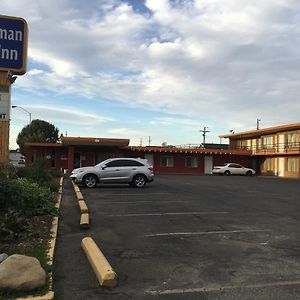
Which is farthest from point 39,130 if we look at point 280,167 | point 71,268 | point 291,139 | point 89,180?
point 71,268

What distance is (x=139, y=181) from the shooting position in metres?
25.3

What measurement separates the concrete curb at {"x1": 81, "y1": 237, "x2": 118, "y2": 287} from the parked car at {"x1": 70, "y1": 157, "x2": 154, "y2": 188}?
16.4 metres

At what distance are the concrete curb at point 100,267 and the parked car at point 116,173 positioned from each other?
54.0ft

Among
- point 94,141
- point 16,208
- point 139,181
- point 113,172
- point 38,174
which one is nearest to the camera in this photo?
point 16,208

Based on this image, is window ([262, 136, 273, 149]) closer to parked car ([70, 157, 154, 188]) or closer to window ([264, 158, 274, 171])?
window ([264, 158, 274, 171])

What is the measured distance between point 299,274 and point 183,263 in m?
1.80

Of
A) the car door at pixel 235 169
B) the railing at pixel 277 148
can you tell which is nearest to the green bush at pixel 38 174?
the car door at pixel 235 169

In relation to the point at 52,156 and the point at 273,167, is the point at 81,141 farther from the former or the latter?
the point at 273,167

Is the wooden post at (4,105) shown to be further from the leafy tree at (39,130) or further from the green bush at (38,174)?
the leafy tree at (39,130)

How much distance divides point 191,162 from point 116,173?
1376 inches

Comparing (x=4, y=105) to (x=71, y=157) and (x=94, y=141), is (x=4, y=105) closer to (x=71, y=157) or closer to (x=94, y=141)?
(x=94, y=141)

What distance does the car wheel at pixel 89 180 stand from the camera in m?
24.6

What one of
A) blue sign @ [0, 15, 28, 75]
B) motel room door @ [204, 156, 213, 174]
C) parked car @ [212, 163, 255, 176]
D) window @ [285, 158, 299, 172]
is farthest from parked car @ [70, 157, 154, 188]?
motel room door @ [204, 156, 213, 174]

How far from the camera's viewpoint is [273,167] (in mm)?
58469
